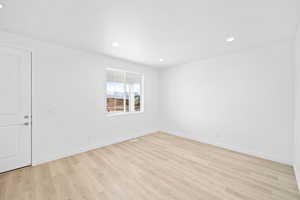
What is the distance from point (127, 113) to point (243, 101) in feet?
11.1

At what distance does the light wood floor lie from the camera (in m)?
1.73

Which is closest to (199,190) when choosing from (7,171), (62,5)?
(62,5)

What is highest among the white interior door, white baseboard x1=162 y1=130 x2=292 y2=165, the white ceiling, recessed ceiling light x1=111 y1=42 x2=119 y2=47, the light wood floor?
recessed ceiling light x1=111 y1=42 x2=119 y2=47

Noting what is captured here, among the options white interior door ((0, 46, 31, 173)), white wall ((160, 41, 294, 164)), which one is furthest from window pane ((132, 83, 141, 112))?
white interior door ((0, 46, 31, 173))

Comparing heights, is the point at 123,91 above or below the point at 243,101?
above

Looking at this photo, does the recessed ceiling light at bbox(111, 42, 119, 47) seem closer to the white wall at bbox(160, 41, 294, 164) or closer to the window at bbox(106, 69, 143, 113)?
the window at bbox(106, 69, 143, 113)

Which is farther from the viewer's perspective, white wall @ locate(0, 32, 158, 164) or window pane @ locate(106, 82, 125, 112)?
window pane @ locate(106, 82, 125, 112)

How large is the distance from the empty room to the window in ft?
0.17

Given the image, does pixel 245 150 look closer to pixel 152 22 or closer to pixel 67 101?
pixel 152 22

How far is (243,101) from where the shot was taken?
3061 mm

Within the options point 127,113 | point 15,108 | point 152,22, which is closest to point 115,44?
point 152,22

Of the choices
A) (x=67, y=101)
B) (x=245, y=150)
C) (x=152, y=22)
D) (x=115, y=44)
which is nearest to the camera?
(x=152, y=22)

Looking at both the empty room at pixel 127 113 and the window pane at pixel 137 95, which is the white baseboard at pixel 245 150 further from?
the window pane at pixel 137 95

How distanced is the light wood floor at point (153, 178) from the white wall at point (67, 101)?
41cm
